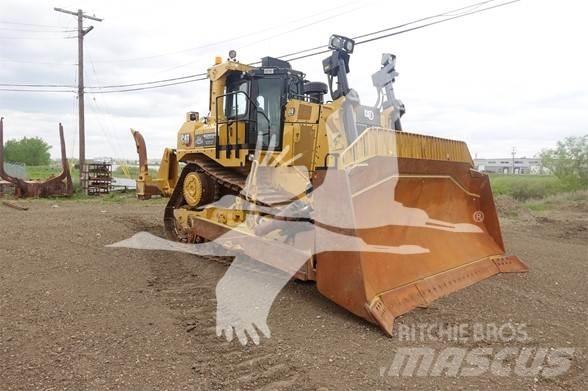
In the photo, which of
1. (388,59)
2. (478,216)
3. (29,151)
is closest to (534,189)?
(388,59)

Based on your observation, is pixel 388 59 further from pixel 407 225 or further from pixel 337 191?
pixel 337 191

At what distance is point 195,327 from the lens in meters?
4.45

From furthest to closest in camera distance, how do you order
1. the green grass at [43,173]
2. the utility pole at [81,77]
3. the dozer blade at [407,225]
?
the green grass at [43,173] → the utility pole at [81,77] → the dozer blade at [407,225]

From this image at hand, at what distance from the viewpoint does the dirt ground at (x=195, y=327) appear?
3461mm

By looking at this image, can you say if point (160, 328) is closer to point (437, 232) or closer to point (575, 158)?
point (437, 232)

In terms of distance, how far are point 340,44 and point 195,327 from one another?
4575mm

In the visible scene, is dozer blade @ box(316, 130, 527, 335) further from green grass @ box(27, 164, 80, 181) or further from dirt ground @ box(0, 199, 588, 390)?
green grass @ box(27, 164, 80, 181)

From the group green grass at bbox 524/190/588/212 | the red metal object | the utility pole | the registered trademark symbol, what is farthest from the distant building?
the registered trademark symbol

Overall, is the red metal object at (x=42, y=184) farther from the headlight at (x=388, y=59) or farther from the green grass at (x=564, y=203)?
the green grass at (x=564, y=203)

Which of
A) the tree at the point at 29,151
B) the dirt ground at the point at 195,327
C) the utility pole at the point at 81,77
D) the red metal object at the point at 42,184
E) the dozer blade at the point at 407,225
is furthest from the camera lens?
the tree at the point at 29,151

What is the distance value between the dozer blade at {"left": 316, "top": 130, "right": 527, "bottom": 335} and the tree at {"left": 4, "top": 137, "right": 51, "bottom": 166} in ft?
253

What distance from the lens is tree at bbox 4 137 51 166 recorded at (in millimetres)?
70438

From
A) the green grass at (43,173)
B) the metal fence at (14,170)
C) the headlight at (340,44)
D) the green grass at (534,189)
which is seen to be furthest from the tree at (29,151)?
the headlight at (340,44)

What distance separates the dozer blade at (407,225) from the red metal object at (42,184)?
602 inches
